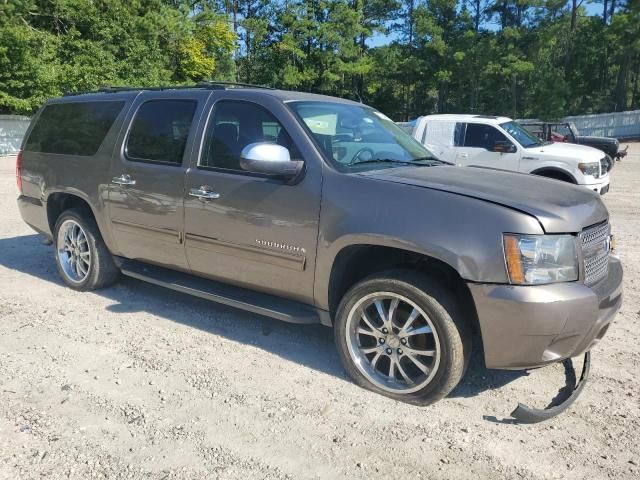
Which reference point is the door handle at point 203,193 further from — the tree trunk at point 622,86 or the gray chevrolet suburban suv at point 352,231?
the tree trunk at point 622,86

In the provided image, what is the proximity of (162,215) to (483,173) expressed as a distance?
251 cm

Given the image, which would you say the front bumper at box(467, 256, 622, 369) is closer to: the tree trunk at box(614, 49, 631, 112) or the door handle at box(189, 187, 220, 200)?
the door handle at box(189, 187, 220, 200)

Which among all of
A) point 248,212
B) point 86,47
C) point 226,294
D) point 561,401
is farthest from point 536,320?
point 86,47

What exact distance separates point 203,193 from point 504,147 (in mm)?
8817

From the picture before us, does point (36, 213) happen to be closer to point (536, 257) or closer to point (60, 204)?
point (60, 204)

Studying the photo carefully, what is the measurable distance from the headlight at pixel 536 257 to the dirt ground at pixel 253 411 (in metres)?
0.88

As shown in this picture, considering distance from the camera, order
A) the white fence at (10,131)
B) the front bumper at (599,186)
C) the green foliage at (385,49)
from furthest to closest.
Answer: the green foliage at (385,49) → the white fence at (10,131) → the front bumper at (599,186)

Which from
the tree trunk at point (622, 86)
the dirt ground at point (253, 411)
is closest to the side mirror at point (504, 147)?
the dirt ground at point (253, 411)

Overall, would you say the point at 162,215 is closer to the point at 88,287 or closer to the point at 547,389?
the point at 88,287

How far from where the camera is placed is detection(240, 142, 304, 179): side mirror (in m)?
3.65

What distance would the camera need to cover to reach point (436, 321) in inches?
132

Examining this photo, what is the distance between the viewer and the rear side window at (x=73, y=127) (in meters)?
5.34

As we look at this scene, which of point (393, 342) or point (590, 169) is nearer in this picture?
point (393, 342)

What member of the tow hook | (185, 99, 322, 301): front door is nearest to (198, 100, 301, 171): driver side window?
(185, 99, 322, 301): front door
